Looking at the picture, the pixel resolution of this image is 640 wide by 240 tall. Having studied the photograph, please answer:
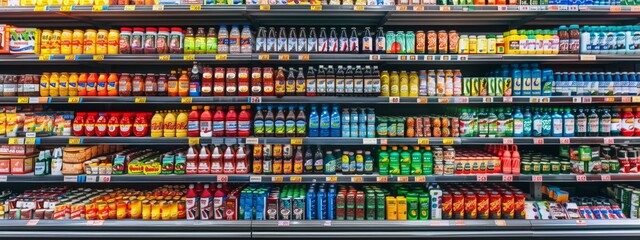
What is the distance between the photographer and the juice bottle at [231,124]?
9.78 ft

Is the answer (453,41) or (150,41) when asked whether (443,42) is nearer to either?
(453,41)

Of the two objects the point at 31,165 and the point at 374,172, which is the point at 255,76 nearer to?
the point at 374,172

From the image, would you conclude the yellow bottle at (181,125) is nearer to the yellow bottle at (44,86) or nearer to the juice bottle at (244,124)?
the juice bottle at (244,124)

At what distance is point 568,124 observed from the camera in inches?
118

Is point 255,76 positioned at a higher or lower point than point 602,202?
higher

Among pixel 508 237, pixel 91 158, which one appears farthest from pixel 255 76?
pixel 508 237

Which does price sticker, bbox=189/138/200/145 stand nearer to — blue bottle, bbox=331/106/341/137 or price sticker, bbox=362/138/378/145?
blue bottle, bbox=331/106/341/137

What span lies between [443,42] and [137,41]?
2.57 m

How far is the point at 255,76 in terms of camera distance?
117 inches

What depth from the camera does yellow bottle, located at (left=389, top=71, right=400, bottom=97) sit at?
119 inches

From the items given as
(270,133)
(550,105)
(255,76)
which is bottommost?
(270,133)

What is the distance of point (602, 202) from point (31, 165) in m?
5.06

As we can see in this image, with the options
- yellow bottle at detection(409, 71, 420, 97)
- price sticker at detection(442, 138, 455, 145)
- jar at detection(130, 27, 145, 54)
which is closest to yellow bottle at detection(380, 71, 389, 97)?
yellow bottle at detection(409, 71, 420, 97)

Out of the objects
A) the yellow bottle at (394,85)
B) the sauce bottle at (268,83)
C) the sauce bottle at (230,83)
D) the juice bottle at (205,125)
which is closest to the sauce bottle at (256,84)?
the sauce bottle at (268,83)
